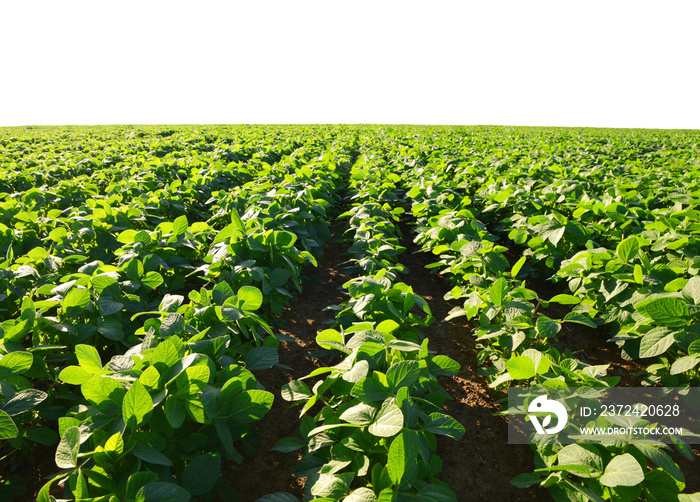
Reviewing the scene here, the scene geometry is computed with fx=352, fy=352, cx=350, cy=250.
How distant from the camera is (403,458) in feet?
3.53

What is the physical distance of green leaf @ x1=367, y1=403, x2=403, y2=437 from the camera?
1.16 metres

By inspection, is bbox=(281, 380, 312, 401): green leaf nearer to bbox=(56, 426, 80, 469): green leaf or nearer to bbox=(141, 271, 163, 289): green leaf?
bbox=(56, 426, 80, 469): green leaf

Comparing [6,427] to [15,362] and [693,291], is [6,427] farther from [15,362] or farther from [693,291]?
[693,291]

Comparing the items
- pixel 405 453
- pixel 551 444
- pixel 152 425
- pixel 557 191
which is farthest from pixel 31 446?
pixel 557 191

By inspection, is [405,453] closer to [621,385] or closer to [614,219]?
[621,385]

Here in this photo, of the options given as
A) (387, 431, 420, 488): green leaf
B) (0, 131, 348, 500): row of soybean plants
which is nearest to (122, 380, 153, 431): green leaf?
(0, 131, 348, 500): row of soybean plants

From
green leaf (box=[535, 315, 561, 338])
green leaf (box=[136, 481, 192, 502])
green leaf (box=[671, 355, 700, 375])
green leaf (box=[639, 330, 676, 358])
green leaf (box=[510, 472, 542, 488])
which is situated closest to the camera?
green leaf (box=[136, 481, 192, 502])

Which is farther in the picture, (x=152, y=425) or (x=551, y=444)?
(x=551, y=444)

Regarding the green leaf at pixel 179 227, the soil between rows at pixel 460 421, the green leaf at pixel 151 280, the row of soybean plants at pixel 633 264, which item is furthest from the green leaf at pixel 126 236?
the row of soybean plants at pixel 633 264

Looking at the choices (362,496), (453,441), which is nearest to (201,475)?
(362,496)

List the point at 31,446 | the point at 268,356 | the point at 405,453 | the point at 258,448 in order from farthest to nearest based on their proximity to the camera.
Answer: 1. the point at 258,448
2. the point at 31,446
3. the point at 268,356
4. the point at 405,453

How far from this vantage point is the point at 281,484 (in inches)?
73.2

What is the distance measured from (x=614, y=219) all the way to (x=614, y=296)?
4.18 feet

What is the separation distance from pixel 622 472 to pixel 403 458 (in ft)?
2.47
